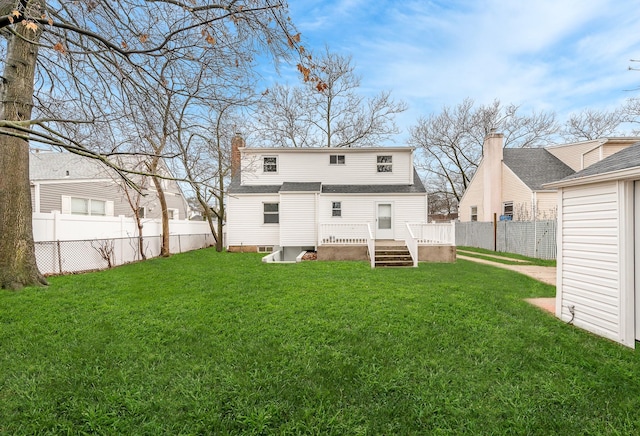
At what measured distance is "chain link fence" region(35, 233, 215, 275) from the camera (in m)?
7.77

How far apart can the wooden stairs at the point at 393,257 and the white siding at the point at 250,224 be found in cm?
558

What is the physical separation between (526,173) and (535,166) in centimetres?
123

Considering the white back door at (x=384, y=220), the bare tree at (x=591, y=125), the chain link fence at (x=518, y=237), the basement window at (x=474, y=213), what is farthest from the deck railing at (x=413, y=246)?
the bare tree at (x=591, y=125)

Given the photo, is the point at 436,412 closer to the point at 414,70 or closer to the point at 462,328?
the point at 462,328

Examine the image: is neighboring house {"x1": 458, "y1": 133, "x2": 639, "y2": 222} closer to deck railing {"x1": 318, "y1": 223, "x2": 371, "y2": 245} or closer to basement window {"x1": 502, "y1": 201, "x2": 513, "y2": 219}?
basement window {"x1": 502, "y1": 201, "x2": 513, "y2": 219}

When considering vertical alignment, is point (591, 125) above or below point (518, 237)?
above

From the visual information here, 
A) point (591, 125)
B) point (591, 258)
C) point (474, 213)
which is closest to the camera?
point (591, 258)

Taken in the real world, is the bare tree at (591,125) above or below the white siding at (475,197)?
above

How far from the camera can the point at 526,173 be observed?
1609 cm

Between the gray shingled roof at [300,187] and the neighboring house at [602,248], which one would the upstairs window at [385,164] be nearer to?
the gray shingled roof at [300,187]

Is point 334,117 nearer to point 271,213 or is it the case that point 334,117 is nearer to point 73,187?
point 271,213

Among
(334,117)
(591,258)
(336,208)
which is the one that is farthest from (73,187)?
(591,258)

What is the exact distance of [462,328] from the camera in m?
4.20

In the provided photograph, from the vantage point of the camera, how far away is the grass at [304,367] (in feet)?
8.15
